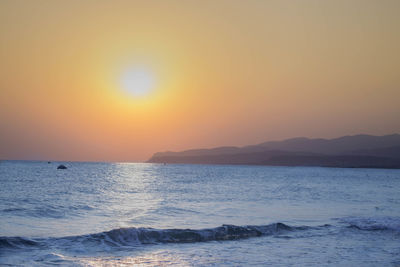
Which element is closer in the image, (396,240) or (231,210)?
(396,240)

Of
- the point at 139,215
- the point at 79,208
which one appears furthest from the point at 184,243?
the point at 79,208

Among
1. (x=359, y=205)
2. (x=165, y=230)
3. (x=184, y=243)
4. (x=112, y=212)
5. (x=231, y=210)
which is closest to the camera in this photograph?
(x=184, y=243)

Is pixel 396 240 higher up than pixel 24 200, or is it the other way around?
pixel 24 200

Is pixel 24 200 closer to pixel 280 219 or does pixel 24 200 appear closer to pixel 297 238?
pixel 280 219

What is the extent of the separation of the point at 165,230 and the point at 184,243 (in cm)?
219

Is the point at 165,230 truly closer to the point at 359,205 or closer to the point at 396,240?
the point at 396,240

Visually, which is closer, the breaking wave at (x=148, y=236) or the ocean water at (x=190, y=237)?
the ocean water at (x=190, y=237)

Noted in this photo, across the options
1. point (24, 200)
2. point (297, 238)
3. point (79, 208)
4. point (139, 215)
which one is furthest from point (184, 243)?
point (24, 200)

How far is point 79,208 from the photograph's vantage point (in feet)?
99.5

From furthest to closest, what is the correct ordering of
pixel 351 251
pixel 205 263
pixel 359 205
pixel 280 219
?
1. pixel 359 205
2. pixel 280 219
3. pixel 351 251
4. pixel 205 263

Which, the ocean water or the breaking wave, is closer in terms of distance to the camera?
the ocean water

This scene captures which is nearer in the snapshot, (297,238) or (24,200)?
(297,238)

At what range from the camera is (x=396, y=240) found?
19.6 meters

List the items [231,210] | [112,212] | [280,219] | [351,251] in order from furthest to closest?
[231,210] → [112,212] → [280,219] → [351,251]
